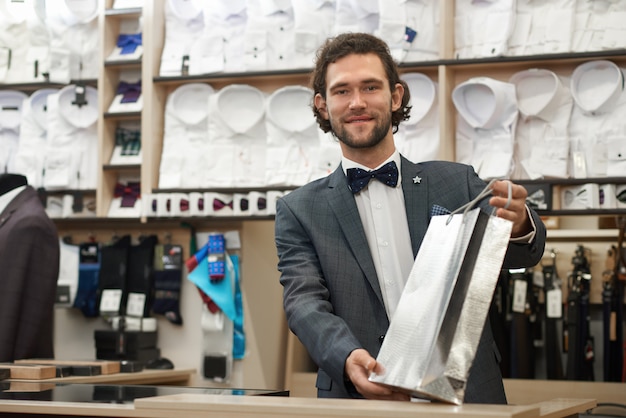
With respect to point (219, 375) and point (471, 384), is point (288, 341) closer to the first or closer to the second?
point (219, 375)

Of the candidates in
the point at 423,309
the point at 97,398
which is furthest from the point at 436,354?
the point at 97,398

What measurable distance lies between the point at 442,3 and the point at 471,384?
311 centimetres

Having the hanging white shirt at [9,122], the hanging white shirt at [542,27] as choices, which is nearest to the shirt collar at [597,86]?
the hanging white shirt at [542,27]

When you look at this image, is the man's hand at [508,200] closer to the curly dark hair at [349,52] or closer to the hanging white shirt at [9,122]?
the curly dark hair at [349,52]

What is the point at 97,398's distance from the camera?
2535 mm

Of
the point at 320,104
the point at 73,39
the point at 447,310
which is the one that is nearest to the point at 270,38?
the point at 73,39

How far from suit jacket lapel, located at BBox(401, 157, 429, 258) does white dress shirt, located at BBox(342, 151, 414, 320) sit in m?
0.02

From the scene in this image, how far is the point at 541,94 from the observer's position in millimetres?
4867

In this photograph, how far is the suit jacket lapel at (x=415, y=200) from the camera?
251cm

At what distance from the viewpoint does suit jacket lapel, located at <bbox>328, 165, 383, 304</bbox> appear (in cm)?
243

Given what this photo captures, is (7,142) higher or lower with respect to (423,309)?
higher

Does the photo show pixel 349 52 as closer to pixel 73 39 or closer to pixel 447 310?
pixel 447 310

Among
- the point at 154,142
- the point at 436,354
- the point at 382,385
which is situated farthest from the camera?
the point at 154,142

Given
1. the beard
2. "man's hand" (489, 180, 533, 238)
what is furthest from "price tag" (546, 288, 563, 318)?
"man's hand" (489, 180, 533, 238)
